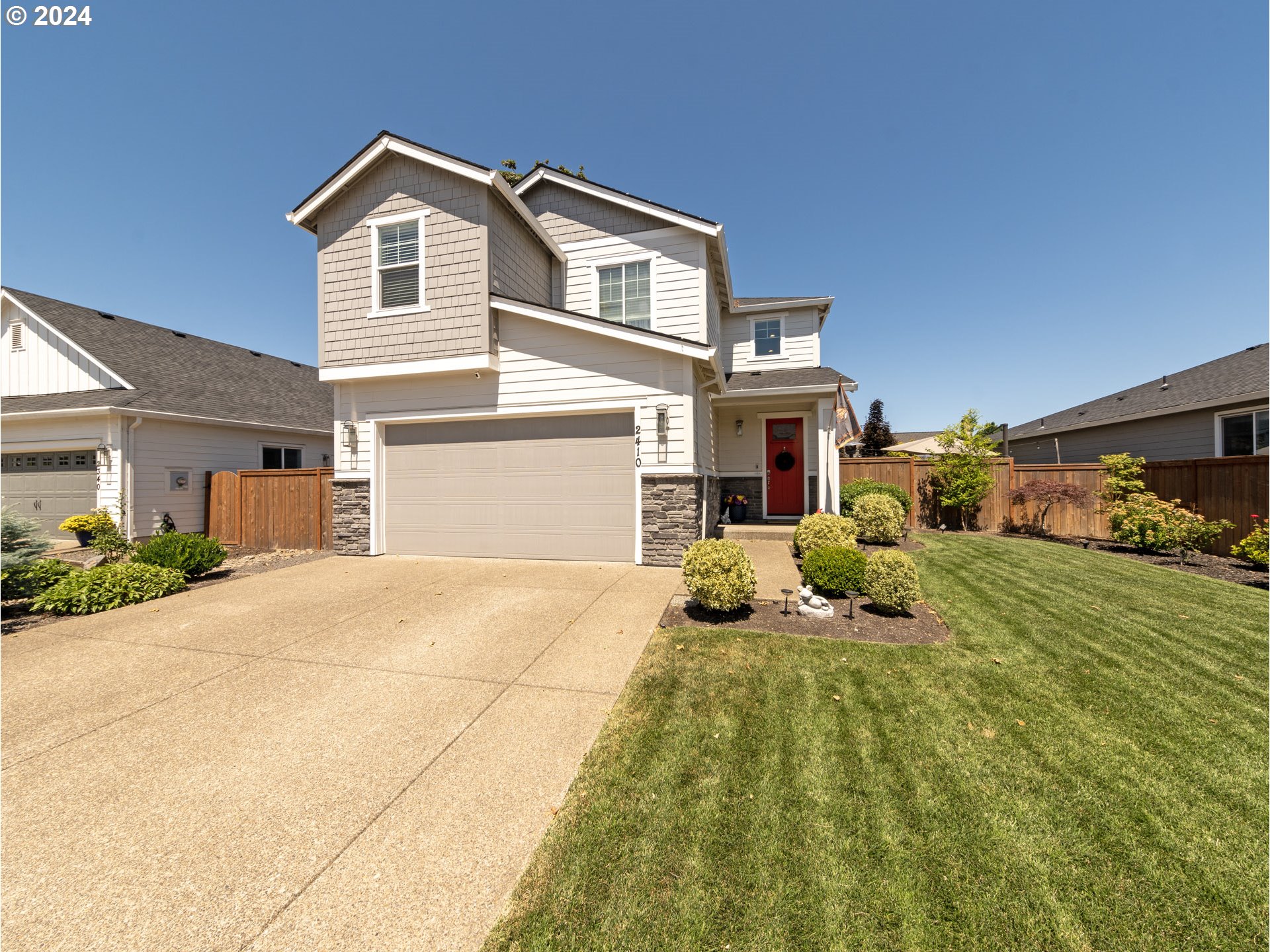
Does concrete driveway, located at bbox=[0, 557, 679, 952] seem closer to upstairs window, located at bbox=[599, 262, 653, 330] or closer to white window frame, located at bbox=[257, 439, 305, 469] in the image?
upstairs window, located at bbox=[599, 262, 653, 330]

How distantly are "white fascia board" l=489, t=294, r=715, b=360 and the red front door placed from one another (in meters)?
5.11

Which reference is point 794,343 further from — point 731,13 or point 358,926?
point 358,926

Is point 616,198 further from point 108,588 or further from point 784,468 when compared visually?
point 108,588

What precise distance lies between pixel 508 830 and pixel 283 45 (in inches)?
532

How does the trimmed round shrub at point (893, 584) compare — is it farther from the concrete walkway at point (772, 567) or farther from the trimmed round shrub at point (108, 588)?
the trimmed round shrub at point (108, 588)

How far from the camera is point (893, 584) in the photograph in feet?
17.4

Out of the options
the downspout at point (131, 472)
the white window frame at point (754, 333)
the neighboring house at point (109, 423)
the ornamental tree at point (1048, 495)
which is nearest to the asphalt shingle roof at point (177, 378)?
the neighboring house at point (109, 423)

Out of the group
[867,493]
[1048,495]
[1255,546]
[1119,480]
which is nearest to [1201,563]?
[1255,546]

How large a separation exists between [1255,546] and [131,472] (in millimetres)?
21990

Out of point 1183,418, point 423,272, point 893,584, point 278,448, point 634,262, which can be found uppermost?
point 634,262

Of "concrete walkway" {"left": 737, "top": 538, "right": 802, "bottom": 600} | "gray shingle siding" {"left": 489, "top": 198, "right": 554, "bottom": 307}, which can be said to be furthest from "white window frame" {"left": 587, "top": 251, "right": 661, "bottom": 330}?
"concrete walkway" {"left": 737, "top": 538, "right": 802, "bottom": 600}

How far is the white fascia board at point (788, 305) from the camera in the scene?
12.3 metres

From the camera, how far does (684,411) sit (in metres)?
7.99

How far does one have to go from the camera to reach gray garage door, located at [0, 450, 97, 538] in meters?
11.2
